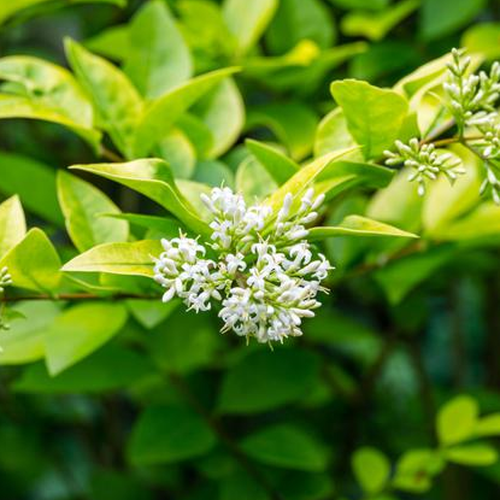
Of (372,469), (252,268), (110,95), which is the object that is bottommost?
(372,469)

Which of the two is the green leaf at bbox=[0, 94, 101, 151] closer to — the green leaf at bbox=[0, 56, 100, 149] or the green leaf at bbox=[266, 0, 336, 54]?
the green leaf at bbox=[0, 56, 100, 149]

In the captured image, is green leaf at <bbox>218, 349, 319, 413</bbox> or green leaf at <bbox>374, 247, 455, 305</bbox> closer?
green leaf at <bbox>374, 247, 455, 305</bbox>

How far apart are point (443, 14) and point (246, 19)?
0.31 m

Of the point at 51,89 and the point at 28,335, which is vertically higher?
the point at 51,89

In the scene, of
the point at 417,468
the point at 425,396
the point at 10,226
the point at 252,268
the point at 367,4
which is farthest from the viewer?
the point at 425,396

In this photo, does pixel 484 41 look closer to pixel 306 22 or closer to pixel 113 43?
pixel 306 22

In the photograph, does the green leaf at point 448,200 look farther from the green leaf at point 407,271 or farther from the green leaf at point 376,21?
the green leaf at point 376,21

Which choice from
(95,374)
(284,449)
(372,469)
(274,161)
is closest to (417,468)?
(372,469)

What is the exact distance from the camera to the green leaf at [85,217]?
82 cm

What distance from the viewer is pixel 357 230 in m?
0.68

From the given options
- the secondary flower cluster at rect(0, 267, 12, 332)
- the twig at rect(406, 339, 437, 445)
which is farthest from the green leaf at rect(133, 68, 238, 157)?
the twig at rect(406, 339, 437, 445)

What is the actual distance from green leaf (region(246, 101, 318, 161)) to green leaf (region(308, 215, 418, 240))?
0.40 m

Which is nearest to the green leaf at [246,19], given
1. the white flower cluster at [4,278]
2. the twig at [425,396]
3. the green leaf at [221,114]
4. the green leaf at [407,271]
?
the green leaf at [221,114]

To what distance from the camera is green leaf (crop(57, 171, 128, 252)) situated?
2.68ft
